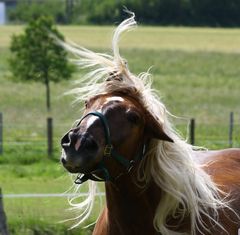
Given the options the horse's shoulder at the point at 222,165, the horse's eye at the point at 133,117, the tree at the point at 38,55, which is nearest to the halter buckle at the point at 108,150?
the horse's eye at the point at 133,117

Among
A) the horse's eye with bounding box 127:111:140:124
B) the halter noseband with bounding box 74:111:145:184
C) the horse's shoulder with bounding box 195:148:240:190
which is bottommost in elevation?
the horse's shoulder with bounding box 195:148:240:190

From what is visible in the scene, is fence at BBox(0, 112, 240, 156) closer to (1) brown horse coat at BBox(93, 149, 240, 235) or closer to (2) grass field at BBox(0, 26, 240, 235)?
(2) grass field at BBox(0, 26, 240, 235)

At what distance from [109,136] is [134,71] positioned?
129ft

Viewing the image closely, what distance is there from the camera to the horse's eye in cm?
455

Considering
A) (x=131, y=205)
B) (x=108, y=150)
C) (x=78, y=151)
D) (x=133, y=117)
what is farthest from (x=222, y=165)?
(x=78, y=151)

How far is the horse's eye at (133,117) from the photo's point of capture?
4.55m

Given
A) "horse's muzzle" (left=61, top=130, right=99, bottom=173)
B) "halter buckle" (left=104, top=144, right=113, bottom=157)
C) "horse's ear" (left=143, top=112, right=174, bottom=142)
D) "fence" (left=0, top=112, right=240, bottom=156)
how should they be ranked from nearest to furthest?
"horse's muzzle" (left=61, top=130, right=99, bottom=173), "halter buckle" (left=104, top=144, right=113, bottom=157), "horse's ear" (left=143, top=112, right=174, bottom=142), "fence" (left=0, top=112, right=240, bottom=156)

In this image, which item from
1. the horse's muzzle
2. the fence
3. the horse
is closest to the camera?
the horse's muzzle

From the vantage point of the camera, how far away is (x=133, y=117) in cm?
456

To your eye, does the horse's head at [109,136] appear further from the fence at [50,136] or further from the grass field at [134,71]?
the fence at [50,136]

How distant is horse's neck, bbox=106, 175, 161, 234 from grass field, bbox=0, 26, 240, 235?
915mm

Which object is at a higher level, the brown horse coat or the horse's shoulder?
the brown horse coat

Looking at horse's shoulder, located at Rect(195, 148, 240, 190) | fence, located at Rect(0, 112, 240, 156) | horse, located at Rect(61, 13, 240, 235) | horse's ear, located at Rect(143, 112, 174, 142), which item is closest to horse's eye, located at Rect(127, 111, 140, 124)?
horse, located at Rect(61, 13, 240, 235)

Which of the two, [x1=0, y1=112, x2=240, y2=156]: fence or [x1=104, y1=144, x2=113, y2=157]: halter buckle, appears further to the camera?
[x1=0, y1=112, x2=240, y2=156]: fence
